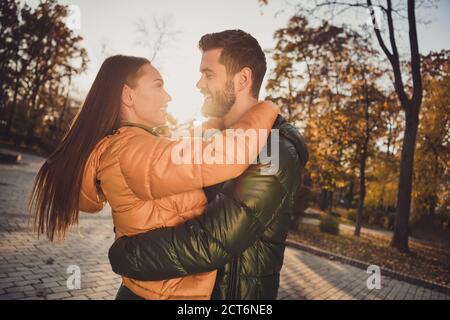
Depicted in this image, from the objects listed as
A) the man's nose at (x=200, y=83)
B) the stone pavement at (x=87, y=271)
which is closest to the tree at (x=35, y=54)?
the stone pavement at (x=87, y=271)

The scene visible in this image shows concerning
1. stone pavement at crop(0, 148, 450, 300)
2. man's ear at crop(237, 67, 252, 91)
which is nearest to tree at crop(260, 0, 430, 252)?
stone pavement at crop(0, 148, 450, 300)

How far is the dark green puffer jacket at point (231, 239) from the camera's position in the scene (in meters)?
1.47

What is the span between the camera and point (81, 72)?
1367 inches

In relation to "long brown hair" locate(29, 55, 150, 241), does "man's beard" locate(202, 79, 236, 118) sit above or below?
above

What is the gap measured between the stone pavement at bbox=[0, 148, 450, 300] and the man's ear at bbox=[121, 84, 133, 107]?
160cm

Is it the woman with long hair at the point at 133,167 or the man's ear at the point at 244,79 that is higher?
the man's ear at the point at 244,79

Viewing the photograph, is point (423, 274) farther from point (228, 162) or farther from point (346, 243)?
point (228, 162)

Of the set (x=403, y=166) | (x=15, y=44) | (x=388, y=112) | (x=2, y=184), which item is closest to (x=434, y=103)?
(x=388, y=112)

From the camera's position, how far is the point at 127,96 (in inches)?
77.2

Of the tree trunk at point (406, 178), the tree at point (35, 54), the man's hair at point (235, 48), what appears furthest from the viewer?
the tree at point (35, 54)

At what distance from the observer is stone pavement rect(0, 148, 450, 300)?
4676 mm

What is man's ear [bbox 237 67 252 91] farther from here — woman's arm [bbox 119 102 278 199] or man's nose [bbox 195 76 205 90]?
woman's arm [bbox 119 102 278 199]

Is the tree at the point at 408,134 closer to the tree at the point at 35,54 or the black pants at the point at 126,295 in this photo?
the black pants at the point at 126,295
